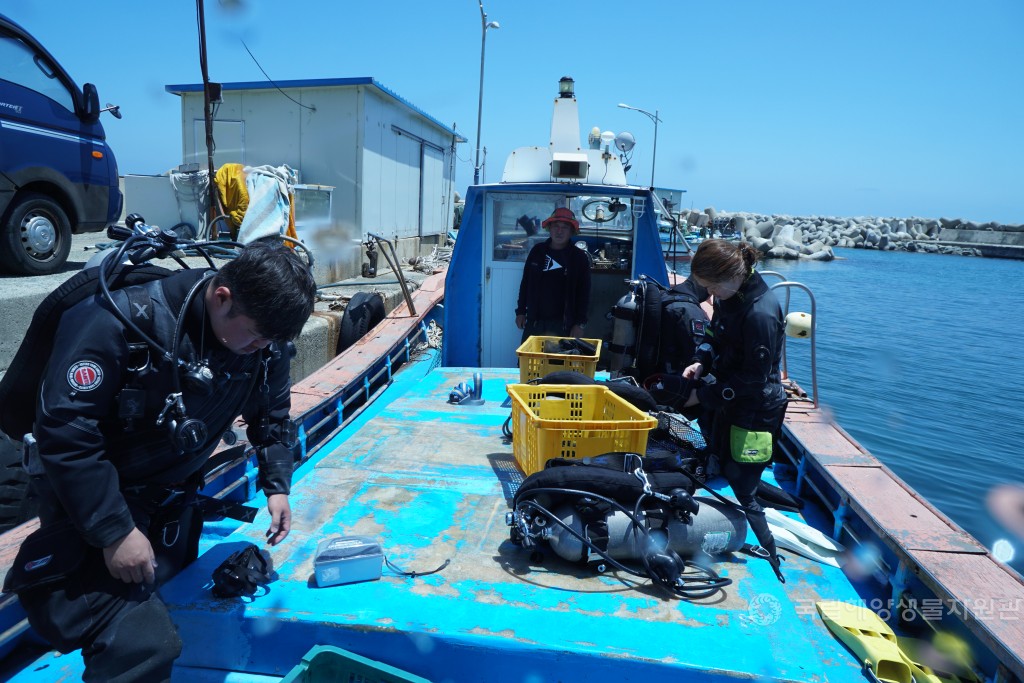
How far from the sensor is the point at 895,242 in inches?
2034

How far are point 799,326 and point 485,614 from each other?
2578 mm

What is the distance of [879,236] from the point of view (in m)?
51.6

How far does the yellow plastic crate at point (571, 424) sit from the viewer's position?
3.01 metres

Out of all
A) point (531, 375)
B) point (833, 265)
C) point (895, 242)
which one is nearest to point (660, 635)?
point (531, 375)

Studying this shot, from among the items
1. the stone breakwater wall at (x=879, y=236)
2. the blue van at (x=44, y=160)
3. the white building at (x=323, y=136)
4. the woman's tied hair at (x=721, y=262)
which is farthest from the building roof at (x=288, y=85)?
the stone breakwater wall at (x=879, y=236)

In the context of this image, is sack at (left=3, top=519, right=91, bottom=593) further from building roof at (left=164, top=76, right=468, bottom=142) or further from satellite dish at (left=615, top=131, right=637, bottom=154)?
building roof at (left=164, top=76, right=468, bottom=142)

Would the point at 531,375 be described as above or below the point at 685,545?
above

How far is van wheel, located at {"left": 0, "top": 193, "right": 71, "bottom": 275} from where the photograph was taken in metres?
5.49

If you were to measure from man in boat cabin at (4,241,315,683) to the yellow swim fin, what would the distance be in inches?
84.8

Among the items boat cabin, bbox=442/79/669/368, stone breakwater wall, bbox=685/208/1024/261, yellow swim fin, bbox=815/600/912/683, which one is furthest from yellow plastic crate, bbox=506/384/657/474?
stone breakwater wall, bbox=685/208/1024/261

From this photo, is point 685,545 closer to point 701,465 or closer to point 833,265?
point 701,465

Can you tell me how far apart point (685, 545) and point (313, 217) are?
9.00 metres

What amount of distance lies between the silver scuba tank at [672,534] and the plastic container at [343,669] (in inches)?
31.0

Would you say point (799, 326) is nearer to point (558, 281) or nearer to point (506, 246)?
point (558, 281)
